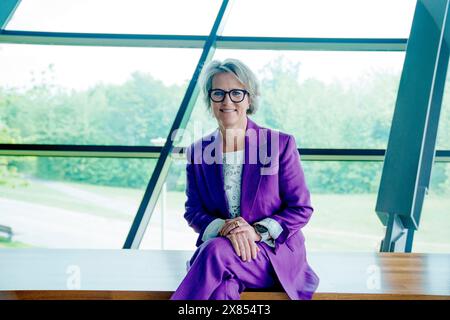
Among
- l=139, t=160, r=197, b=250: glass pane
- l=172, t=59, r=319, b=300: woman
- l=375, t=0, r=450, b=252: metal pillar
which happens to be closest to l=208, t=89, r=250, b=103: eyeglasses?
l=172, t=59, r=319, b=300: woman

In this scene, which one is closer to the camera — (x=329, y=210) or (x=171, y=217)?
(x=171, y=217)

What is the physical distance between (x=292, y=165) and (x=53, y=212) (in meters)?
2.25

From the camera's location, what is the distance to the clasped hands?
4.54ft

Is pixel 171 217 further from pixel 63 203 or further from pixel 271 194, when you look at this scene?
pixel 271 194

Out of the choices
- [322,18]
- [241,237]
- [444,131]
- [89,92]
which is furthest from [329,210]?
[241,237]

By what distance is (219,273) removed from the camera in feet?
4.44

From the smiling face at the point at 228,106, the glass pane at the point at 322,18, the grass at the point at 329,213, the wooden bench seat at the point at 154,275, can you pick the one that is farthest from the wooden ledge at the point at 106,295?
the glass pane at the point at 322,18

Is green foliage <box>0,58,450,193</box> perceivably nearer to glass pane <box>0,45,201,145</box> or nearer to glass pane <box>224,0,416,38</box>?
glass pane <box>0,45,201,145</box>

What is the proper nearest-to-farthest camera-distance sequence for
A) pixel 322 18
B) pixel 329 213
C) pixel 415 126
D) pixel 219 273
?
pixel 219 273 → pixel 415 126 → pixel 322 18 → pixel 329 213

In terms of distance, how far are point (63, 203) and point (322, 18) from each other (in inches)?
74.7

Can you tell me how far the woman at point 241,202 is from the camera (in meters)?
1.38

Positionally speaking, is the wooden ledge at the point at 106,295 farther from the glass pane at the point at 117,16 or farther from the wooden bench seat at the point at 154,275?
the glass pane at the point at 117,16

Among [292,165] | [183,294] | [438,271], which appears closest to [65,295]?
[183,294]

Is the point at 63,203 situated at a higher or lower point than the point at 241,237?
higher
